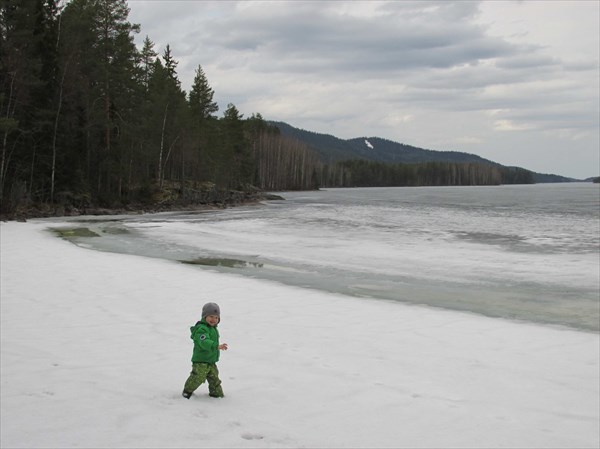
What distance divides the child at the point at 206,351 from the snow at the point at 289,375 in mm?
160

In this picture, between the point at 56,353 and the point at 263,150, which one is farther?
the point at 263,150

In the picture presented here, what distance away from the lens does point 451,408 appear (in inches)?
210

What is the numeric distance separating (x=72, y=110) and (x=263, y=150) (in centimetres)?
7985

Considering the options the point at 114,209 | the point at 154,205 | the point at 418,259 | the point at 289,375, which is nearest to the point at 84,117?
the point at 114,209

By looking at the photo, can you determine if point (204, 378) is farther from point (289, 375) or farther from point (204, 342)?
point (289, 375)

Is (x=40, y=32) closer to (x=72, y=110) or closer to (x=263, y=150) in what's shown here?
(x=72, y=110)

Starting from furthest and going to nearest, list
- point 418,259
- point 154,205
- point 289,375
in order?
1. point 154,205
2. point 418,259
3. point 289,375

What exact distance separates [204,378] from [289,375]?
1.24 metres

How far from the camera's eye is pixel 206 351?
521cm

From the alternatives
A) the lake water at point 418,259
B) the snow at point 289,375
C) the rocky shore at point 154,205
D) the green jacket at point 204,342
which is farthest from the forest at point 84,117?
the green jacket at point 204,342

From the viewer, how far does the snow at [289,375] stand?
4625 mm

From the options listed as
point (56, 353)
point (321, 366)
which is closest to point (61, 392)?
point (56, 353)

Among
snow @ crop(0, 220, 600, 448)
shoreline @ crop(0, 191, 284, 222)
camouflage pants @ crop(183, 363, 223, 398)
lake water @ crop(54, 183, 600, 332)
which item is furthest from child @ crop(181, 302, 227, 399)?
shoreline @ crop(0, 191, 284, 222)

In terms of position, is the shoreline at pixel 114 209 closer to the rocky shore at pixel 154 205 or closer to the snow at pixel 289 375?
the rocky shore at pixel 154 205
